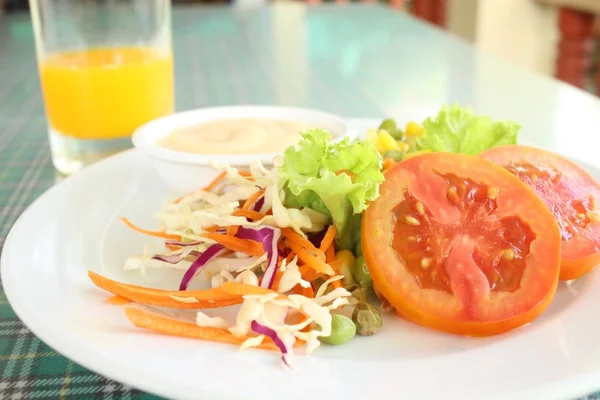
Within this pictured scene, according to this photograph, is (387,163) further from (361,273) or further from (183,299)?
(183,299)

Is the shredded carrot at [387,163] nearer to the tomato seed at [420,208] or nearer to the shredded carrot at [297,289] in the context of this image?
the tomato seed at [420,208]

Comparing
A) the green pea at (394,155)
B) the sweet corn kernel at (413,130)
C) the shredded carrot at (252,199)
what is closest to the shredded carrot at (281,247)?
the shredded carrot at (252,199)

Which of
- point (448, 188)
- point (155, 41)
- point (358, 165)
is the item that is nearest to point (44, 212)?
point (358, 165)

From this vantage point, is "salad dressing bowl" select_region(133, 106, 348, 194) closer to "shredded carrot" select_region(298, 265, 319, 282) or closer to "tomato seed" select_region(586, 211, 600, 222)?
"shredded carrot" select_region(298, 265, 319, 282)

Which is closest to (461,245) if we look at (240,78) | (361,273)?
(361,273)

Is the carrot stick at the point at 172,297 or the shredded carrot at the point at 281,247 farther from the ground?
the shredded carrot at the point at 281,247

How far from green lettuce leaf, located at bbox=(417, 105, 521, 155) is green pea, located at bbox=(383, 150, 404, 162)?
77 mm

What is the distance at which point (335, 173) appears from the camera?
1.14 meters

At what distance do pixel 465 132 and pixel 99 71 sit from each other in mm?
1130

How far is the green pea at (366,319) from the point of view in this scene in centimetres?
104

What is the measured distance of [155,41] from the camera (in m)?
2.15

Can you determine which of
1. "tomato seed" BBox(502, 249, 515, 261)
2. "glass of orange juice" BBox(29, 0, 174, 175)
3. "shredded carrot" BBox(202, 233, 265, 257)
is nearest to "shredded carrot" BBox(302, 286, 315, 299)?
"shredded carrot" BBox(202, 233, 265, 257)

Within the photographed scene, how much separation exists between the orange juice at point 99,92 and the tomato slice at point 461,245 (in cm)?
113

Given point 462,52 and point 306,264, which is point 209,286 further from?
point 462,52
